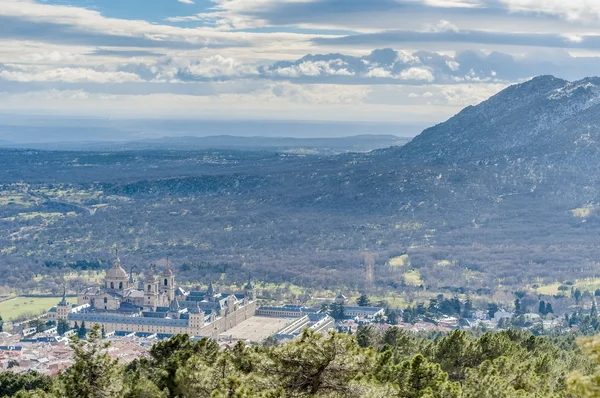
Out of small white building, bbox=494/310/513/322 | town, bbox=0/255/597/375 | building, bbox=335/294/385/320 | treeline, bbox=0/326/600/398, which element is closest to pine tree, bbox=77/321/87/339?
town, bbox=0/255/597/375

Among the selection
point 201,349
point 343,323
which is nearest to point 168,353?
point 201,349

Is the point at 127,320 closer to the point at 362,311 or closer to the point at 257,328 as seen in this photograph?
the point at 257,328

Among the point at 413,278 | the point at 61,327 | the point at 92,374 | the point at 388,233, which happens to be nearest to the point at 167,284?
the point at 61,327

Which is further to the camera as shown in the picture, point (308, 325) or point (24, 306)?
point (24, 306)

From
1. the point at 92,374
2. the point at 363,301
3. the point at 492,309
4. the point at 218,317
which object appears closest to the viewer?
the point at 92,374

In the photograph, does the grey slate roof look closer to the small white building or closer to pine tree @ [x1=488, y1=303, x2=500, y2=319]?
the small white building

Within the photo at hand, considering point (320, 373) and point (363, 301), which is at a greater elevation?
point (320, 373)

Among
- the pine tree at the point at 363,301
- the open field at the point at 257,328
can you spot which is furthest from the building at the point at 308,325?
the pine tree at the point at 363,301
